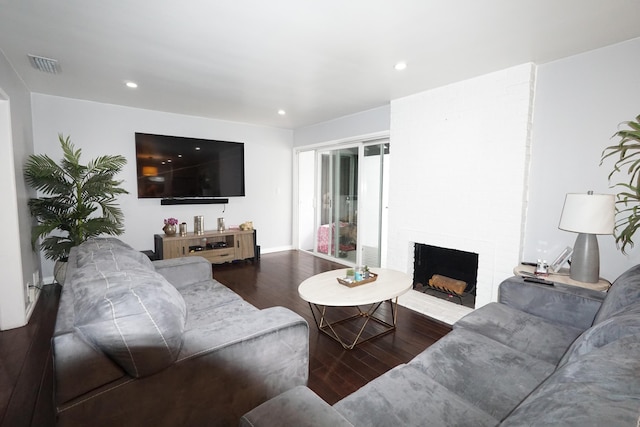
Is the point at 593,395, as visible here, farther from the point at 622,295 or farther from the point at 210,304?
the point at 210,304

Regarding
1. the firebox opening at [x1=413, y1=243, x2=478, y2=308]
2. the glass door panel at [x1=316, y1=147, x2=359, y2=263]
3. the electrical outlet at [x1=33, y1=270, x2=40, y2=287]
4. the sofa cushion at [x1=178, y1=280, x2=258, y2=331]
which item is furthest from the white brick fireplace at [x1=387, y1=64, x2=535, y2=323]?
the electrical outlet at [x1=33, y1=270, x2=40, y2=287]

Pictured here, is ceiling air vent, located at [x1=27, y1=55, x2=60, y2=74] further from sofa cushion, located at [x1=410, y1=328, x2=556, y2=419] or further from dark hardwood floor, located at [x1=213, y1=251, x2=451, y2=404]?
sofa cushion, located at [x1=410, y1=328, x2=556, y2=419]

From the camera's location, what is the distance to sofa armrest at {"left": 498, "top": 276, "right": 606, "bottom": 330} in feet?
5.99

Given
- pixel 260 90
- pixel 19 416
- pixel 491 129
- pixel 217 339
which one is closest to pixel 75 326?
pixel 217 339

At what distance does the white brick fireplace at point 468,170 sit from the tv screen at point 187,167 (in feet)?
9.14

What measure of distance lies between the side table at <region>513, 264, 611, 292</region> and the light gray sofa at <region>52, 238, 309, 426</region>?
6.36 ft

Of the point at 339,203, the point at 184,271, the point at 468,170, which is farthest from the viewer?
the point at 339,203

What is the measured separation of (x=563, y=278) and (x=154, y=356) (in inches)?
106

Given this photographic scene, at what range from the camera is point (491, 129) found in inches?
112

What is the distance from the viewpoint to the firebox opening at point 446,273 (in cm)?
328

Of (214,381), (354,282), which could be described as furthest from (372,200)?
(214,381)

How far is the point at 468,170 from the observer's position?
303 cm

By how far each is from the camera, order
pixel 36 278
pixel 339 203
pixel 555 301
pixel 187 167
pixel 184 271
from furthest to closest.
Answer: pixel 339 203 < pixel 187 167 < pixel 36 278 < pixel 184 271 < pixel 555 301

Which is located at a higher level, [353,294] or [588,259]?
[588,259]
